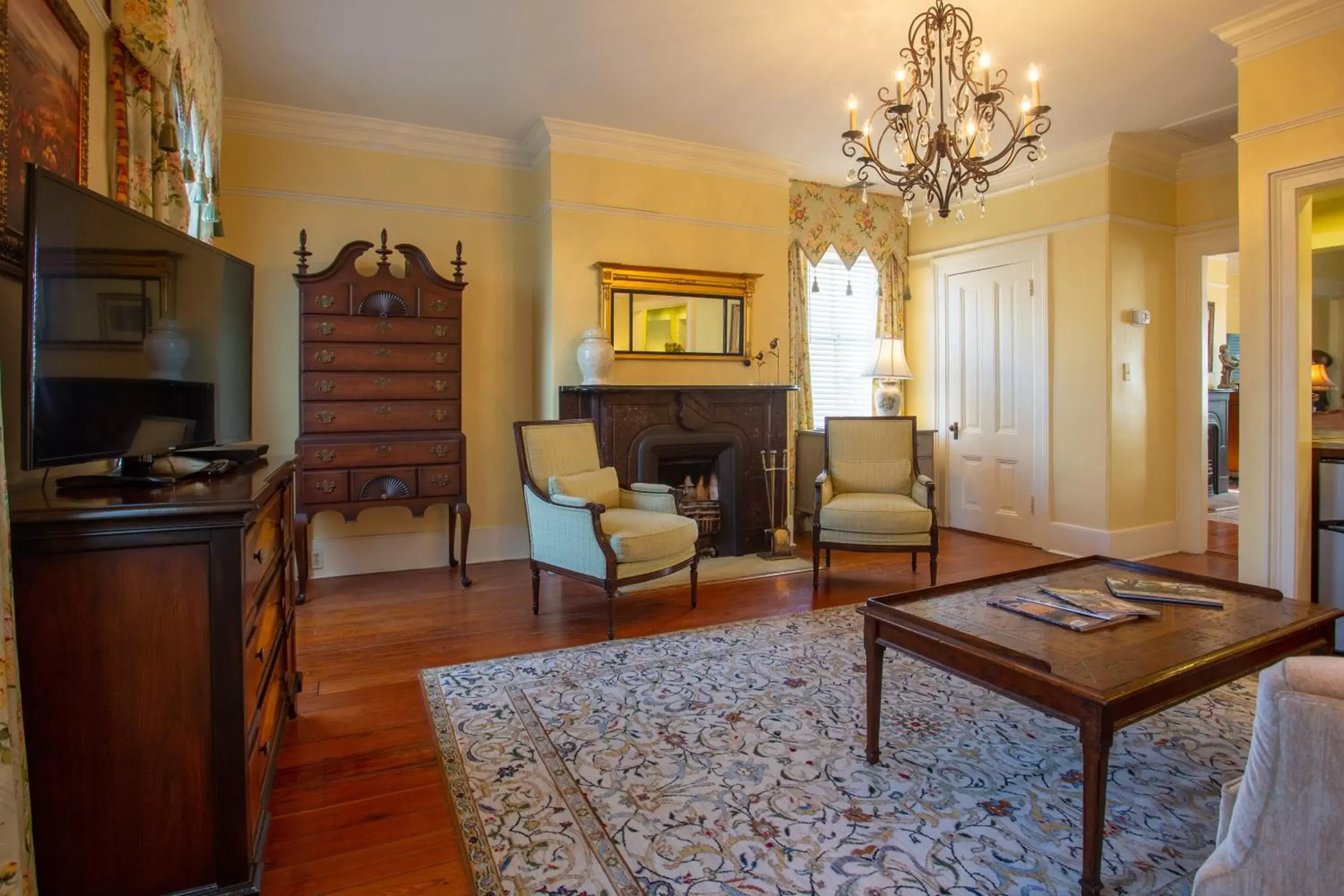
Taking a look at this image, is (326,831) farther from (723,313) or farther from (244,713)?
(723,313)

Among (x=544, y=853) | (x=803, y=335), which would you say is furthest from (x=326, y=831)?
(x=803, y=335)

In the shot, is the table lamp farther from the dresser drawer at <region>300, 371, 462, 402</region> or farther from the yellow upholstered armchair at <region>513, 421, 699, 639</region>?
the dresser drawer at <region>300, 371, 462, 402</region>

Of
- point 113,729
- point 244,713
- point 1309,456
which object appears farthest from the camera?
point 1309,456

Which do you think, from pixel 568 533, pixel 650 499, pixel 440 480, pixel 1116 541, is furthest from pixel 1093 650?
pixel 1116 541

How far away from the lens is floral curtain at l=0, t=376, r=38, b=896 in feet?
3.56

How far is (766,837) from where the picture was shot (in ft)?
5.82

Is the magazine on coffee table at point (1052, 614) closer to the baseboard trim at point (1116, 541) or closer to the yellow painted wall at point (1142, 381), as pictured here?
the baseboard trim at point (1116, 541)

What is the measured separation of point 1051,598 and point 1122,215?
384 cm

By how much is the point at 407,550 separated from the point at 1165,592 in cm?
409

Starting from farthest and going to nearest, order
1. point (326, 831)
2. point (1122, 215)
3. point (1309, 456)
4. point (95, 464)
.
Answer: point (1122, 215)
point (1309, 456)
point (95, 464)
point (326, 831)

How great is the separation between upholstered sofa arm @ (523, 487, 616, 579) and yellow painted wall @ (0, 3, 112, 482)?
2073 millimetres

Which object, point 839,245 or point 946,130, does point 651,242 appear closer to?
point 839,245

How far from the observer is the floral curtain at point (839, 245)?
18.9ft

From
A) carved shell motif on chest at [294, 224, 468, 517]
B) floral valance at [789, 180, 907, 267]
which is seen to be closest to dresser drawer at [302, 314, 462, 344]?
carved shell motif on chest at [294, 224, 468, 517]
